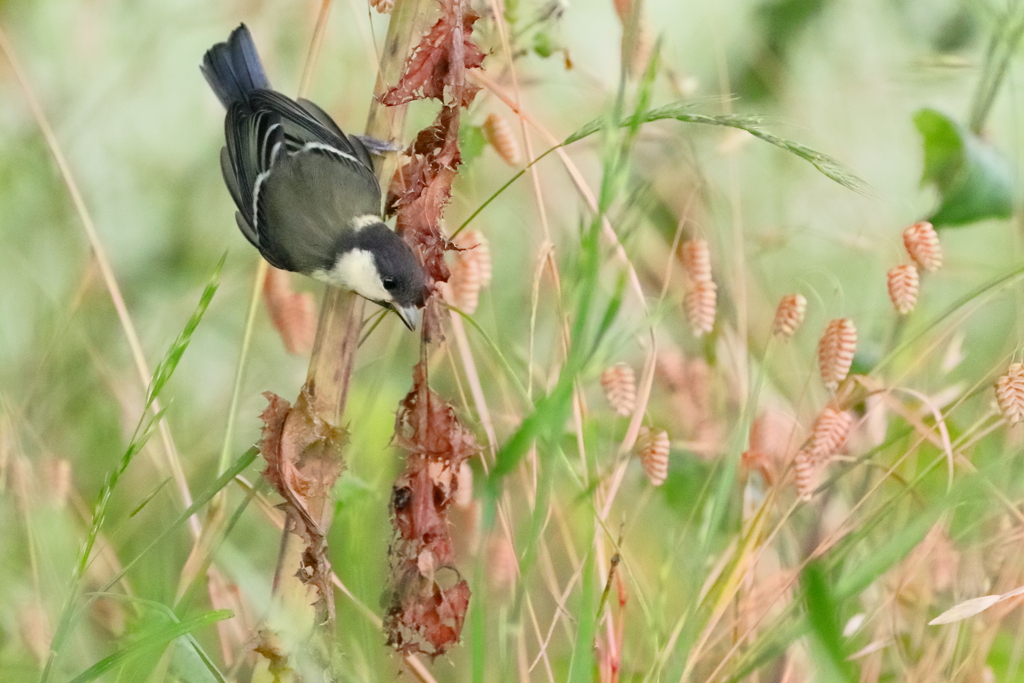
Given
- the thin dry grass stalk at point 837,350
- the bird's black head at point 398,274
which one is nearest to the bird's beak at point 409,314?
the bird's black head at point 398,274

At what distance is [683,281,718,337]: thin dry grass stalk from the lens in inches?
31.7

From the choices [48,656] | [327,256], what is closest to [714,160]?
[327,256]

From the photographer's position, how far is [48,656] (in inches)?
27.6

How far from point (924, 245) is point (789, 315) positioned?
166mm

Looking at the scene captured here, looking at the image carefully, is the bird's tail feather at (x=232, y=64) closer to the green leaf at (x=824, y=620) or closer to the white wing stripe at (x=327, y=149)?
the white wing stripe at (x=327, y=149)

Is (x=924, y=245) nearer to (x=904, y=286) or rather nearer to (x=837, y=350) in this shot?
(x=904, y=286)

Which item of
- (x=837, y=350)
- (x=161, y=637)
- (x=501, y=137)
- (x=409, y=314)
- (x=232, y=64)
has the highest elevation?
(x=232, y=64)

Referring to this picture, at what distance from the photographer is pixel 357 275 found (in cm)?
70

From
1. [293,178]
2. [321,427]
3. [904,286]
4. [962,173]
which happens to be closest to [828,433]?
[904,286]

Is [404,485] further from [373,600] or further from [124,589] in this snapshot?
[124,589]

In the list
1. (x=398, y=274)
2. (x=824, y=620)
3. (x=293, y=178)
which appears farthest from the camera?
(x=293, y=178)

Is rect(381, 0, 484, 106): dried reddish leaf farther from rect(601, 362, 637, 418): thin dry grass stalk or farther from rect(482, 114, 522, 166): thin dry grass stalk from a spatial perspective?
rect(601, 362, 637, 418): thin dry grass stalk

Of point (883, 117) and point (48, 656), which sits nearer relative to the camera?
point (48, 656)

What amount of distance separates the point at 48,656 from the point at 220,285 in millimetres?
388
